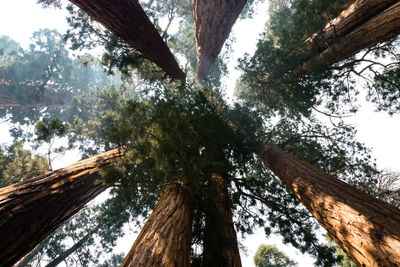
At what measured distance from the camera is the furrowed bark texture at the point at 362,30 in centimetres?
339

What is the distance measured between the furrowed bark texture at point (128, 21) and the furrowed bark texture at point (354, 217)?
4719 mm

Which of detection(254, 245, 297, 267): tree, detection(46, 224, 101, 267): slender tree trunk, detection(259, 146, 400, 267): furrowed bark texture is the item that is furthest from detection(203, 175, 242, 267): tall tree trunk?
detection(254, 245, 297, 267): tree

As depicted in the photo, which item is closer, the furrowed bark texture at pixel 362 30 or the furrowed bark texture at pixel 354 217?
the furrowed bark texture at pixel 354 217

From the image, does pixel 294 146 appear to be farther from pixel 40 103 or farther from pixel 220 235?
pixel 40 103

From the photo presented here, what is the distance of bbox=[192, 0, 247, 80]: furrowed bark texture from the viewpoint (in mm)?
5935

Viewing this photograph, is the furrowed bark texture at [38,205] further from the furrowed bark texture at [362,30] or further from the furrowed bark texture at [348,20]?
the furrowed bark texture at [362,30]

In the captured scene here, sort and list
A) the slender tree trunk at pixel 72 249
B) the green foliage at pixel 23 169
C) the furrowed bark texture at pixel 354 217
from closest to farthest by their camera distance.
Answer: the furrowed bark texture at pixel 354 217, the green foliage at pixel 23 169, the slender tree trunk at pixel 72 249

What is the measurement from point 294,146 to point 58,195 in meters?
7.12

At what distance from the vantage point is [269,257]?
1487 cm

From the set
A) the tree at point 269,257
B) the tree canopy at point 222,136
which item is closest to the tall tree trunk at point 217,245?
the tree canopy at point 222,136

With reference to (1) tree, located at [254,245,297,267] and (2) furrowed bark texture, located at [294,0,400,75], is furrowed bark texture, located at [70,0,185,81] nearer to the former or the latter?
(2) furrowed bark texture, located at [294,0,400,75]

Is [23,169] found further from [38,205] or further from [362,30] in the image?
[362,30]

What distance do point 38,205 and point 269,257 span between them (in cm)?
1787

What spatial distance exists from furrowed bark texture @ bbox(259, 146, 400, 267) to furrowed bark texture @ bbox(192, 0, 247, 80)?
5.84 m
